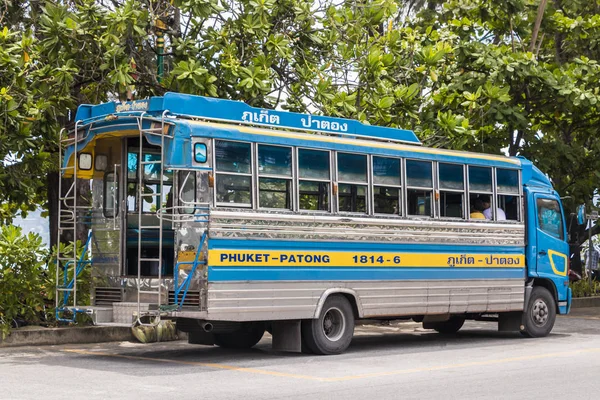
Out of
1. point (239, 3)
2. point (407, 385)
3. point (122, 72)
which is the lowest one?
point (407, 385)

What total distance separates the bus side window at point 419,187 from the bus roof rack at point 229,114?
1.56ft

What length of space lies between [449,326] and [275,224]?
577 cm

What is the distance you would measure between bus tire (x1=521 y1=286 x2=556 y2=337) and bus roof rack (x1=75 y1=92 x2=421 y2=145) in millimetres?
3852

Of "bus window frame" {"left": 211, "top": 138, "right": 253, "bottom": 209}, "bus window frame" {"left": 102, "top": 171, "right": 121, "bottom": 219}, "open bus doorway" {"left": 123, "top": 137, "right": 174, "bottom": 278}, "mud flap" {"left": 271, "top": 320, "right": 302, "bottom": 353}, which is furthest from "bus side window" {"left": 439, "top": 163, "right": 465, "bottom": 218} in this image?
"bus window frame" {"left": 102, "top": 171, "right": 121, "bottom": 219}

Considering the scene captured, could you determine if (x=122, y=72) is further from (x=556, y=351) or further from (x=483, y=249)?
(x=556, y=351)

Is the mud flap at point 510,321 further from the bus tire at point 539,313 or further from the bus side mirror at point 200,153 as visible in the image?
the bus side mirror at point 200,153

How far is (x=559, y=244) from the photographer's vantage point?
16.9 metres

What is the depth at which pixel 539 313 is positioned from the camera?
16.5 metres

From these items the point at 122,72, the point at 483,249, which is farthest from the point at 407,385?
the point at 122,72

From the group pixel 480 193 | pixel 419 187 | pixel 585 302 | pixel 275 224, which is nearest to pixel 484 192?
pixel 480 193

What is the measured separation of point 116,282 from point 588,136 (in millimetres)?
14424

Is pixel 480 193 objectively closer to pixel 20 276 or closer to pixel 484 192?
pixel 484 192

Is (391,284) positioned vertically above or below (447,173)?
below

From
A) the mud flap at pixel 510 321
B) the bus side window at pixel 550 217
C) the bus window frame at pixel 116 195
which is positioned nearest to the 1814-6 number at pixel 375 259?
the mud flap at pixel 510 321
